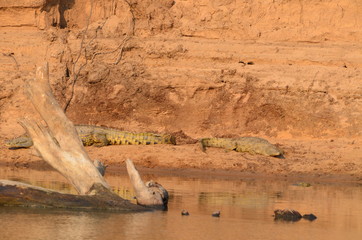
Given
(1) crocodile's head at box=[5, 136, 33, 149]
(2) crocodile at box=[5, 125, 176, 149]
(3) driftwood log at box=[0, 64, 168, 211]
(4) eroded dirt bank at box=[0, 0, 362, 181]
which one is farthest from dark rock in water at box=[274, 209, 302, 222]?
(1) crocodile's head at box=[5, 136, 33, 149]

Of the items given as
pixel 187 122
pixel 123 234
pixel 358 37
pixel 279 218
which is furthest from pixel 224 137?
pixel 123 234

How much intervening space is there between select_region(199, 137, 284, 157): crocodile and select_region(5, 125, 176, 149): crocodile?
794 millimetres

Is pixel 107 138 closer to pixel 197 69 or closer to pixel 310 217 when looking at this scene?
pixel 197 69

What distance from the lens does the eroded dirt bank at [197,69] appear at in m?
19.1

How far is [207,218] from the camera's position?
10562 millimetres

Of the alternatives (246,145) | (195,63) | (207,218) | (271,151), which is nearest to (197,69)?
(195,63)

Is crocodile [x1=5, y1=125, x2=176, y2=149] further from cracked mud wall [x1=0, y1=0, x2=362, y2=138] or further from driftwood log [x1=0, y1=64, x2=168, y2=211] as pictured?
A: driftwood log [x1=0, y1=64, x2=168, y2=211]

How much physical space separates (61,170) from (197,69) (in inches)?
387

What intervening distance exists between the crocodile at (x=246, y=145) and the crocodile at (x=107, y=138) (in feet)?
2.61

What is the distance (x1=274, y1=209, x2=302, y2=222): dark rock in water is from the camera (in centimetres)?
1079

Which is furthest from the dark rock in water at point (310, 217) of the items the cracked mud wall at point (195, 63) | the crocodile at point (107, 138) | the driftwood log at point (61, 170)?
the cracked mud wall at point (195, 63)

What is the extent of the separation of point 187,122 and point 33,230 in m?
10.7

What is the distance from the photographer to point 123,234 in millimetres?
9086

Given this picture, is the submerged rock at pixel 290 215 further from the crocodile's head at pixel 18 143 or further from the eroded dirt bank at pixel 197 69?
the crocodile's head at pixel 18 143
